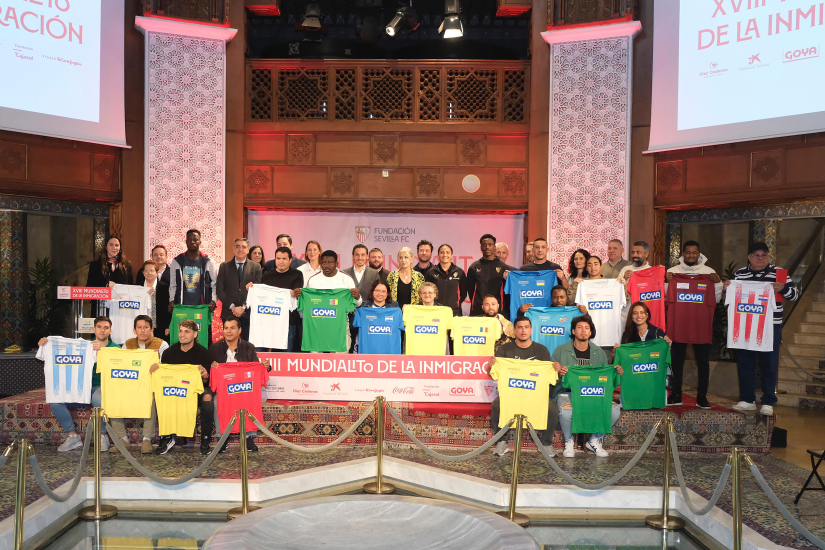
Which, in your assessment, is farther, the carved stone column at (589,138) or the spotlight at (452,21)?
the carved stone column at (589,138)

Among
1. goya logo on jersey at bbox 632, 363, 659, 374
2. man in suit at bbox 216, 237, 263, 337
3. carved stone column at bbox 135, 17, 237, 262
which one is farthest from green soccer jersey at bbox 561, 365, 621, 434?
carved stone column at bbox 135, 17, 237, 262

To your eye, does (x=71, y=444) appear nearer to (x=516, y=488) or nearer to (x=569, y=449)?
(x=516, y=488)

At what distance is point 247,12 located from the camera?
10164 mm

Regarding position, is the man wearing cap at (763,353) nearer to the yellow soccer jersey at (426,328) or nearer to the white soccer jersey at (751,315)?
the white soccer jersey at (751,315)

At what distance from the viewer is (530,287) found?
25.0ft

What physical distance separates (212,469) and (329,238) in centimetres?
489

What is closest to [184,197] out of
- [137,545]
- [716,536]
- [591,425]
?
[137,545]

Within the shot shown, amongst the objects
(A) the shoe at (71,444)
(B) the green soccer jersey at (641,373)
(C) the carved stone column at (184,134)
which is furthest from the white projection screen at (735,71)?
(A) the shoe at (71,444)

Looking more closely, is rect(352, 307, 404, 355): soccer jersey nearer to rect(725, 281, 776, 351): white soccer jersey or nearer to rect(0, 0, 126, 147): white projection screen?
rect(725, 281, 776, 351): white soccer jersey

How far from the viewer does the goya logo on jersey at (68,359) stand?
6.62 metres

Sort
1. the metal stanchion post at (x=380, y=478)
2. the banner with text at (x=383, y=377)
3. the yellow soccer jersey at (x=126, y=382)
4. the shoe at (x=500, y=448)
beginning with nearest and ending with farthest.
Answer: the metal stanchion post at (x=380, y=478), the yellow soccer jersey at (x=126, y=382), the shoe at (x=500, y=448), the banner with text at (x=383, y=377)

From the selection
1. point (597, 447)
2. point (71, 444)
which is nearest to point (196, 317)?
point (71, 444)

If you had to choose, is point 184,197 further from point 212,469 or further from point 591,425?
point 591,425

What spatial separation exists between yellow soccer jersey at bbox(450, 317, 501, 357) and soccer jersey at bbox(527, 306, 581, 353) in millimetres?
406
